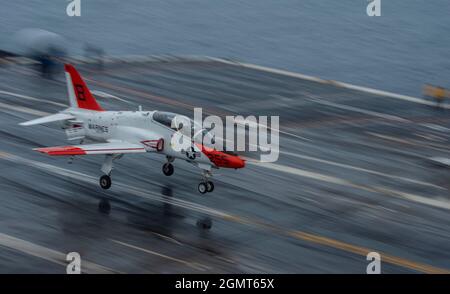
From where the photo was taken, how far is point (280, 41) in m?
92.6

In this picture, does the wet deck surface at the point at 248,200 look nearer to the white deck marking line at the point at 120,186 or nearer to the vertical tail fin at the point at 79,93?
the white deck marking line at the point at 120,186

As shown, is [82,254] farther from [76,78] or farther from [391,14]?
[391,14]

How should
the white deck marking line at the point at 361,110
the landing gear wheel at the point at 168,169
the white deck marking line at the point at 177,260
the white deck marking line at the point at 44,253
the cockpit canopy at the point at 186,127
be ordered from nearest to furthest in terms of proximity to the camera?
the white deck marking line at the point at 44,253 < the white deck marking line at the point at 177,260 < the cockpit canopy at the point at 186,127 < the landing gear wheel at the point at 168,169 < the white deck marking line at the point at 361,110

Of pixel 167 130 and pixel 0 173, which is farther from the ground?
pixel 167 130

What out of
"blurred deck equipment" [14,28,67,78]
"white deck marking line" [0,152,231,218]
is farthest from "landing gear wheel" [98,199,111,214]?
"blurred deck equipment" [14,28,67,78]

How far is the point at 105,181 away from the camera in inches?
1533

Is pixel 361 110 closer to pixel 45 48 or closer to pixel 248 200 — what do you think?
pixel 248 200

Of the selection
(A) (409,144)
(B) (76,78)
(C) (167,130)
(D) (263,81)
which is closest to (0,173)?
(B) (76,78)

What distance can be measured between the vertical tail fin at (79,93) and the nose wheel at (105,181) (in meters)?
3.70

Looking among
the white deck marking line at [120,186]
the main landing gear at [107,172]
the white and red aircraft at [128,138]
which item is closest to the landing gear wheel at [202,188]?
the white and red aircraft at [128,138]

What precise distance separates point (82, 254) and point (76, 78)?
1118 cm

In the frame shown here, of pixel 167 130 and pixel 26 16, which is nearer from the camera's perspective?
pixel 167 130

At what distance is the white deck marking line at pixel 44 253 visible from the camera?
3152cm

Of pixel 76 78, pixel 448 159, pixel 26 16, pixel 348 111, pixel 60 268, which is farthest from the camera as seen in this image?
pixel 26 16
